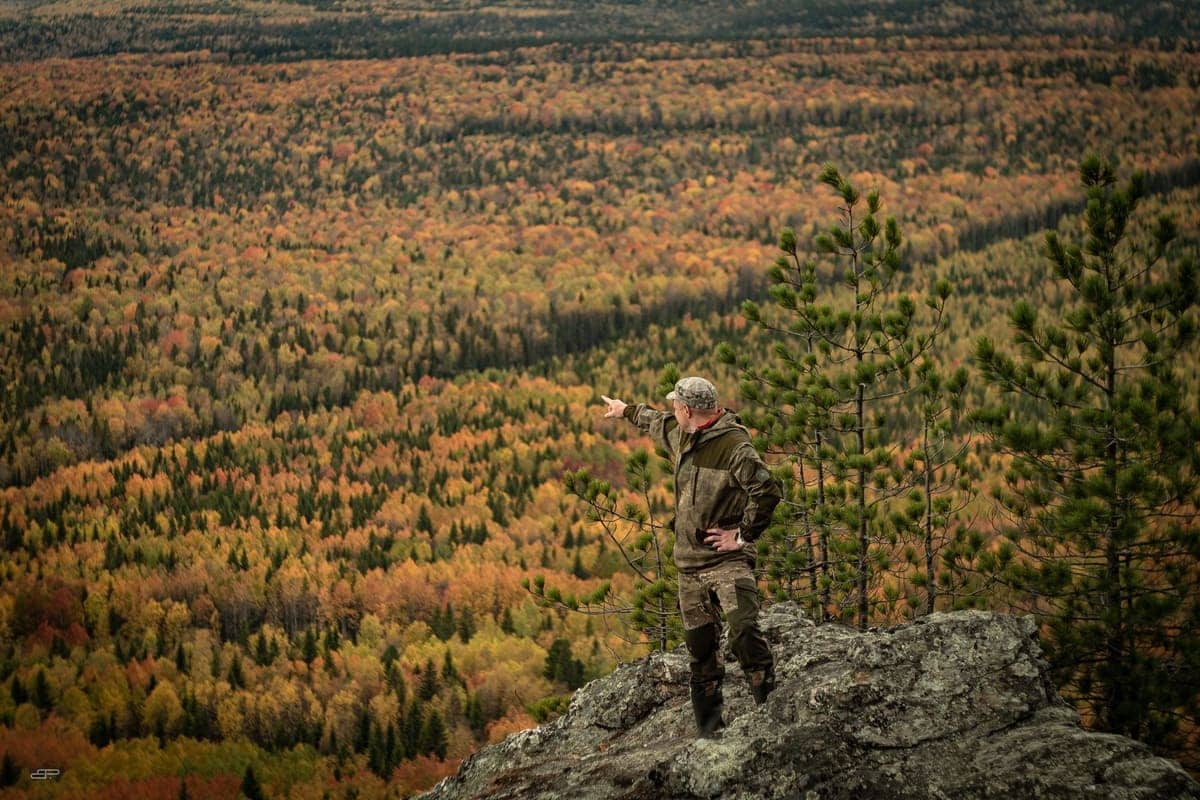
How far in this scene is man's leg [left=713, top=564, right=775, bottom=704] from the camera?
390 inches

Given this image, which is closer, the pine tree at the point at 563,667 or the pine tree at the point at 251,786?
the pine tree at the point at 251,786

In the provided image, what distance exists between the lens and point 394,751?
77.4 m

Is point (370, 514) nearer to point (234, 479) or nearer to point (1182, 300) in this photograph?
point (234, 479)

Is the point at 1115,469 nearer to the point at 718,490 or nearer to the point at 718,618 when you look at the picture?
the point at 718,618

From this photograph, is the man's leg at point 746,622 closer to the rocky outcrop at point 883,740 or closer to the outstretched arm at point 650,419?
the rocky outcrop at point 883,740

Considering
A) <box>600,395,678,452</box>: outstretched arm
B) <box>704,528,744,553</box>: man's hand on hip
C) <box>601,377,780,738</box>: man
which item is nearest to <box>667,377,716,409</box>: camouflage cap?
<box>601,377,780,738</box>: man

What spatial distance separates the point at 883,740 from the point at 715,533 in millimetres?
2434

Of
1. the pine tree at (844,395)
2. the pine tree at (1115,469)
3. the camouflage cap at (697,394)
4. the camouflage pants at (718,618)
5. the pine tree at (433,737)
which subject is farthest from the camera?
the pine tree at (433,737)

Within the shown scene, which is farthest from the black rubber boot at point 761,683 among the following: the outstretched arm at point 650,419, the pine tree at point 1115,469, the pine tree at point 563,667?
the pine tree at point 563,667

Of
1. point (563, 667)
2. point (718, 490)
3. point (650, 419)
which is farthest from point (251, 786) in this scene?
point (718, 490)

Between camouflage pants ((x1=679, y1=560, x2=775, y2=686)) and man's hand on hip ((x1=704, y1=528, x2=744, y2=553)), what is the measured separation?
39cm

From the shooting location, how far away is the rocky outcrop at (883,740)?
326 inches

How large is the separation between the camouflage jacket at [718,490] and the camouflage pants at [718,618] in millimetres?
145

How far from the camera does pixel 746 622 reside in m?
→ 9.92
